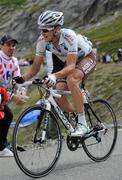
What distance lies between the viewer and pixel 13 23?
124m

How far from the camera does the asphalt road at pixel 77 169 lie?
7.70 m

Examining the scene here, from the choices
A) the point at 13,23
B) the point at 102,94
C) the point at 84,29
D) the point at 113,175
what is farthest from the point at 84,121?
the point at 13,23

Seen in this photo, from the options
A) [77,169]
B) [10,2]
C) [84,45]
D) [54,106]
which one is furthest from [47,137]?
[10,2]

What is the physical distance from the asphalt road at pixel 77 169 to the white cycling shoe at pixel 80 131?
48 centimetres

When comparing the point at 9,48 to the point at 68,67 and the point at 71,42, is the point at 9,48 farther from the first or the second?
the point at 68,67

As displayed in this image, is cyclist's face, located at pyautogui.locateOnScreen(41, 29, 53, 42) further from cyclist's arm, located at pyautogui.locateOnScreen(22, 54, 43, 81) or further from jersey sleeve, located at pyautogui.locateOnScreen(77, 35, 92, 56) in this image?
jersey sleeve, located at pyautogui.locateOnScreen(77, 35, 92, 56)

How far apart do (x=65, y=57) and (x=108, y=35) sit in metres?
99.0

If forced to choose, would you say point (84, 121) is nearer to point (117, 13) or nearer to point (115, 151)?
point (115, 151)

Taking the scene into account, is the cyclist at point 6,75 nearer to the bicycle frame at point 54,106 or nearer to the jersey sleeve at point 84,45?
the bicycle frame at point 54,106

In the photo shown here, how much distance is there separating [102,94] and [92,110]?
42.0 ft

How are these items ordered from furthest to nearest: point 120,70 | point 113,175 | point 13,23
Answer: point 13,23
point 120,70
point 113,175

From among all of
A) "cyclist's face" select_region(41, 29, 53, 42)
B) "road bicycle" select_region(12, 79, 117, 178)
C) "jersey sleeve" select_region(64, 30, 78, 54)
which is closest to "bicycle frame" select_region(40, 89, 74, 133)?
"road bicycle" select_region(12, 79, 117, 178)

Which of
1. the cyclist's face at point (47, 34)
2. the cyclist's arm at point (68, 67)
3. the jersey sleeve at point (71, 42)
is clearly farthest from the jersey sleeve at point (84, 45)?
the cyclist's face at point (47, 34)

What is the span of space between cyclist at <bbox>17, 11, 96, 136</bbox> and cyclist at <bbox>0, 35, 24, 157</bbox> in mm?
472
